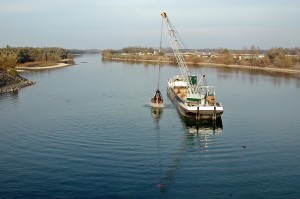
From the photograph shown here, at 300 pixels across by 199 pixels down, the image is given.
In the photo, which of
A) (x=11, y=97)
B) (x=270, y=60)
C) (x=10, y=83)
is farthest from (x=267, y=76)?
(x=11, y=97)

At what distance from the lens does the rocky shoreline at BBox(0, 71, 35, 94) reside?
134 feet

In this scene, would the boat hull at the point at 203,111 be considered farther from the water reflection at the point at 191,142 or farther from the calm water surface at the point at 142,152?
the calm water surface at the point at 142,152

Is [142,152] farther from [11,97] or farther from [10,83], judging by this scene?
[10,83]

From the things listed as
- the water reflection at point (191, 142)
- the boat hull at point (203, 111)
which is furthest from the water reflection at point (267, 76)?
the water reflection at point (191, 142)

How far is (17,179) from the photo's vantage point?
46.1 feet

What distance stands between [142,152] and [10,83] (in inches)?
1255

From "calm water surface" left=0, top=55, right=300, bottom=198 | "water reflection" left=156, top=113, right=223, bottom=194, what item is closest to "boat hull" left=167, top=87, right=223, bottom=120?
"water reflection" left=156, top=113, right=223, bottom=194

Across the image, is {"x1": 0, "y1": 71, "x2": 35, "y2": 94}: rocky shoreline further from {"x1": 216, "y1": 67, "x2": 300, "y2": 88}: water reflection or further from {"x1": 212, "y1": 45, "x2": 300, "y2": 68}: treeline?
A: {"x1": 212, "y1": 45, "x2": 300, "y2": 68}: treeline

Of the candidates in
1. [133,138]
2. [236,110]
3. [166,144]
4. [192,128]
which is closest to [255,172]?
[166,144]

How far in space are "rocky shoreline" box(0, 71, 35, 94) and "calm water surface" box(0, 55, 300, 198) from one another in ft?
34.6

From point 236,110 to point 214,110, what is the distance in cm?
463

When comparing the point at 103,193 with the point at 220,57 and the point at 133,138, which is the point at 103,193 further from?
the point at 220,57

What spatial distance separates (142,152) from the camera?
1761 centimetres

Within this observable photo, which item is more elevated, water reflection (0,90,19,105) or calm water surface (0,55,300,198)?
water reflection (0,90,19,105)
